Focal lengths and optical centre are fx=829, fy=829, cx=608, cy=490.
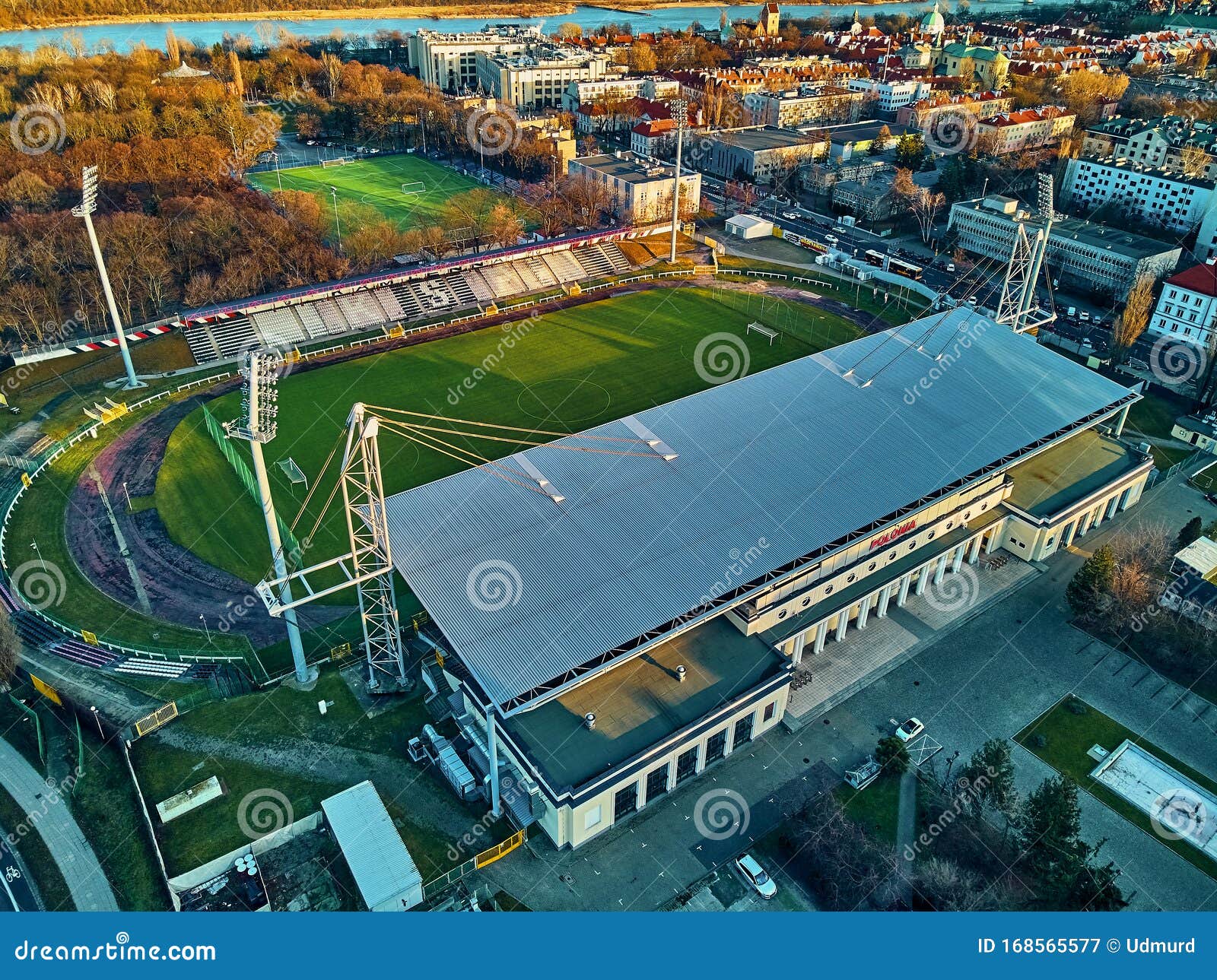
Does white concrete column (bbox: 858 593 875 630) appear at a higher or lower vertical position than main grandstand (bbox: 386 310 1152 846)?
lower

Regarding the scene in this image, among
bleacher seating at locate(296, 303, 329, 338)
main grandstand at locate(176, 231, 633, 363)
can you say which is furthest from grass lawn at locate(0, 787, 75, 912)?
bleacher seating at locate(296, 303, 329, 338)

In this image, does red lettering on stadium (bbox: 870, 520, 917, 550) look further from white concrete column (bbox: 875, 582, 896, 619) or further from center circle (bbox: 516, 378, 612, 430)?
center circle (bbox: 516, 378, 612, 430)

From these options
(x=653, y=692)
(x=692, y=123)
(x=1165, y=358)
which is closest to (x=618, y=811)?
(x=653, y=692)

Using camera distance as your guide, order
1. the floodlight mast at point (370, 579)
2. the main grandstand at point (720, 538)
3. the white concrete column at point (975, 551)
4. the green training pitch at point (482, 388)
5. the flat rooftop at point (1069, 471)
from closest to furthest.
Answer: the main grandstand at point (720, 538) < the floodlight mast at point (370, 579) < the white concrete column at point (975, 551) < the flat rooftop at point (1069, 471) < the green training pitch at point (482, 388)

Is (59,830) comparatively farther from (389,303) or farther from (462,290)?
(462,290)

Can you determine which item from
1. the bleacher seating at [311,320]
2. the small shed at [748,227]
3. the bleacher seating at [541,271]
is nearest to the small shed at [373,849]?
the bleacher seating at [311,320]

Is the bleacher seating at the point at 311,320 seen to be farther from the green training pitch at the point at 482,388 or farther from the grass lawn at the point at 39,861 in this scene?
the grass lawn at the point at 39,861

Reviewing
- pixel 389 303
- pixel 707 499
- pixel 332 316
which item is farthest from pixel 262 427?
pixel 389 303
